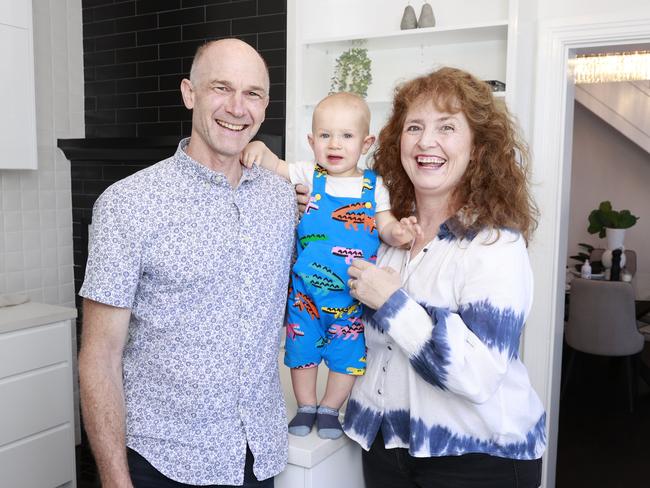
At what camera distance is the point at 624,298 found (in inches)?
197

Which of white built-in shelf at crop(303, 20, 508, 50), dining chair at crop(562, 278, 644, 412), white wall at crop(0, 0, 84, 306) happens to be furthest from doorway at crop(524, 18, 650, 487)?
white wall at crop(0, 0, 84, 306)

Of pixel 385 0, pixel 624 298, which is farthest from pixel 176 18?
pixel 624 298

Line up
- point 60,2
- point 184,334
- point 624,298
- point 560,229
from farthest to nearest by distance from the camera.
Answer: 1. point 624,298
2. point 60,2
3. point 560,229
4. point 184,334

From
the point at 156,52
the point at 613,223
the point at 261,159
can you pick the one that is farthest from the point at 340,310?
the point at 613,223

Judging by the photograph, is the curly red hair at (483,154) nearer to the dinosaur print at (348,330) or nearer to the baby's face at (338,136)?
the baby's face at (338,136)

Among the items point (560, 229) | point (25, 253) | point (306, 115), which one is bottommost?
point (25, 253)

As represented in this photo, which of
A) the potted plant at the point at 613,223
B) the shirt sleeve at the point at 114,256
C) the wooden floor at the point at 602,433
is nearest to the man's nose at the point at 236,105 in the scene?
the shirt sleeve at the point at 114,256

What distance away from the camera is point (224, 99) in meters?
1.53

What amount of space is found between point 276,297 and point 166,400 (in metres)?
0.36

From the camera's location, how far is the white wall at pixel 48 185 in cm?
415

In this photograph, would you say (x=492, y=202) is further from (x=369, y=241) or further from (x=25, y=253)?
(x=25, y=253)

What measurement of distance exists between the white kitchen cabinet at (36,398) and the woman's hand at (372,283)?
2.44 m

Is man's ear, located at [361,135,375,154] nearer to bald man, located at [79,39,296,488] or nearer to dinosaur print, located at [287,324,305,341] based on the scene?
bald man, located at [79,39,296,488]

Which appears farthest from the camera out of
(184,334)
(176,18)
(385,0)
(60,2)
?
(60,2)
